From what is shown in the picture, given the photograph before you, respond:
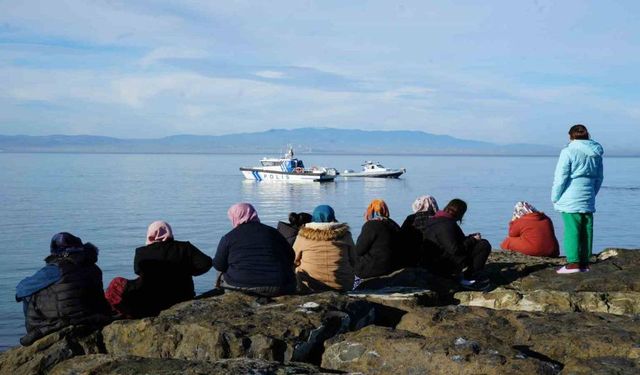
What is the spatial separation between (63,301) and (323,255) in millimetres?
2799

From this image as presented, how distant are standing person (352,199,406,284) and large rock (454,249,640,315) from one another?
107cm

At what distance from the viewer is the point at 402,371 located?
5375mm

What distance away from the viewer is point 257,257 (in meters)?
7.46

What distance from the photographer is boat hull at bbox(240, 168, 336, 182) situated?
81750 millimetres

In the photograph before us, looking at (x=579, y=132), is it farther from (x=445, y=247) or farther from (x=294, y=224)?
(x=294, y=224)

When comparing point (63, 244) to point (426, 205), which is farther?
point (426, 205)

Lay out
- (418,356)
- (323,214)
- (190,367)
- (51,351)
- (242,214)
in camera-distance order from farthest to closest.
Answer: (323,214)
(242,214)
(51,351)
(418,356)
(190,367)

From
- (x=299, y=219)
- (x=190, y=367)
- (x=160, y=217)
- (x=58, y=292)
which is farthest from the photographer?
(x=160, y=217)

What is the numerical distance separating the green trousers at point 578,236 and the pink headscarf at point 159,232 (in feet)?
15.9

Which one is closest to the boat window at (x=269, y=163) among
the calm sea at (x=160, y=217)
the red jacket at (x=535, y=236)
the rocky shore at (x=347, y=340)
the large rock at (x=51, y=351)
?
the calm sea at (x=160, y=217)

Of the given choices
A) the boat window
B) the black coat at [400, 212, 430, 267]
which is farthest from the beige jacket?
the boat window

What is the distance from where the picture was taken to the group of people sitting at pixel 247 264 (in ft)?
21.8

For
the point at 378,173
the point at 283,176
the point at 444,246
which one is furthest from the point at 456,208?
the point at 378,173

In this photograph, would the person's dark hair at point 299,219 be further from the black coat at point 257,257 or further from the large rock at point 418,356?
the large rock at point 418,356
